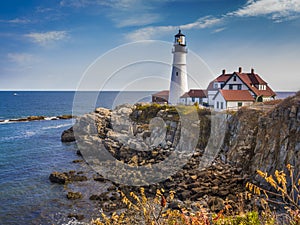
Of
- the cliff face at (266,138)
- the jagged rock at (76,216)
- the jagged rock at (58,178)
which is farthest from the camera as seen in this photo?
the jagged rock at (58,178)

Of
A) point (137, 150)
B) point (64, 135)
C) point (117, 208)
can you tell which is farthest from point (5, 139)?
point (117, 208)

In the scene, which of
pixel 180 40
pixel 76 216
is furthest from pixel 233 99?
pixel 76 216

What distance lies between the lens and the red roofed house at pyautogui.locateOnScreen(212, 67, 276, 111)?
76.0 feet

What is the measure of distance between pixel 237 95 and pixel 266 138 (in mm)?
8235

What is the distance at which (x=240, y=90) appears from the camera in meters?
24.8

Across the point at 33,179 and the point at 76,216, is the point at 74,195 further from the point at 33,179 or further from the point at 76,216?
the point at 33,179

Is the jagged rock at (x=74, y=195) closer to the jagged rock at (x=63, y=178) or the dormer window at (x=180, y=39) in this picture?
the jagged rock at (x=63, y=178)

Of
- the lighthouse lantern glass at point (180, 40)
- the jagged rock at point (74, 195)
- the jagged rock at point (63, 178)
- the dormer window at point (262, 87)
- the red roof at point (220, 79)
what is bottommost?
the jagged rock at point (74, 195)

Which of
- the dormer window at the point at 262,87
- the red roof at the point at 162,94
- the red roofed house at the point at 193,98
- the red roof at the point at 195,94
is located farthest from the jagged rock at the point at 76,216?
the red roof at the point at 162,94

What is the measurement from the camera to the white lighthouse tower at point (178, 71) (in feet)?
92.7

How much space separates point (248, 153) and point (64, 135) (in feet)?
73.7

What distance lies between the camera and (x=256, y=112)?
18.9 metres

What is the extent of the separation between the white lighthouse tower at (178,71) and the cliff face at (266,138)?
370 inches

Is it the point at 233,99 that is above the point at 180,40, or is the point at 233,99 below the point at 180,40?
below
